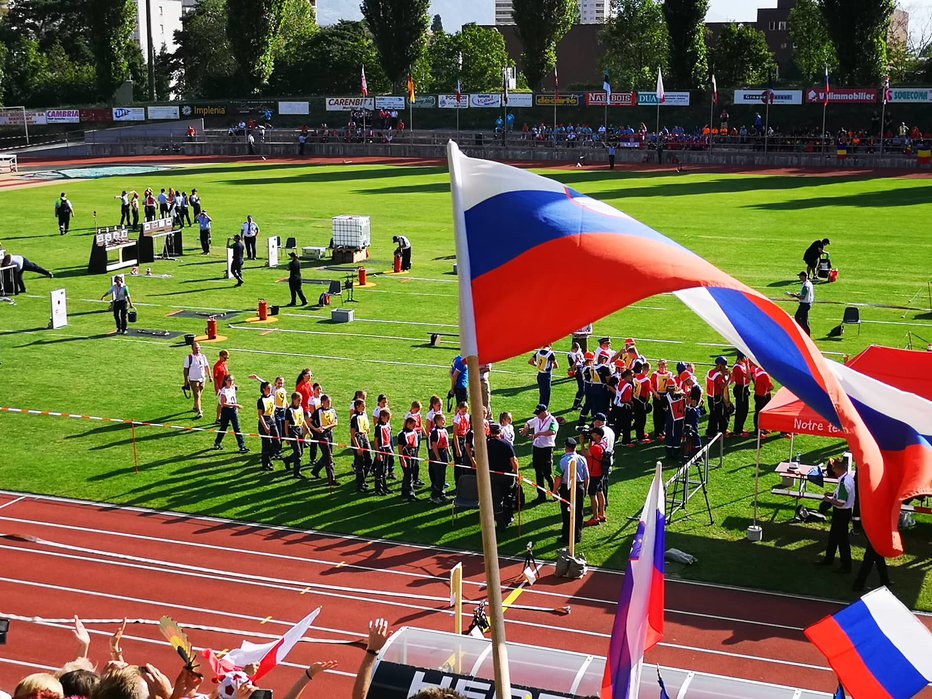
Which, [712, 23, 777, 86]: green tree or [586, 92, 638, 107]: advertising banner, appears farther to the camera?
[712, 23, 777, 86]: green tree

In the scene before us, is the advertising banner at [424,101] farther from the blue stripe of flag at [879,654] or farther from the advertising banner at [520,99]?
the blue stripe of flag at [879,654]

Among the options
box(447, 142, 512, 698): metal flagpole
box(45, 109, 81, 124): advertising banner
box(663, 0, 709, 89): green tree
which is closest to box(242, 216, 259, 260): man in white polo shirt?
box(447, 142, 512, 698): metal flagpole

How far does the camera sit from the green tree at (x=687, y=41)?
77.2 metres

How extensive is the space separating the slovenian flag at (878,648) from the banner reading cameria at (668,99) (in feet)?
236

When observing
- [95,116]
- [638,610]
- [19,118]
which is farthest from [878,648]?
[19,118]

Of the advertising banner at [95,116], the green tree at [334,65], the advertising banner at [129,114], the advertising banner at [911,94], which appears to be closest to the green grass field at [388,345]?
the advertising banner at [911,94]

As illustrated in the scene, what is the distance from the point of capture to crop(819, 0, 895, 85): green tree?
72812 millimetres

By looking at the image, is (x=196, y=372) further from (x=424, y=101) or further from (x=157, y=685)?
(x=424, y=101)

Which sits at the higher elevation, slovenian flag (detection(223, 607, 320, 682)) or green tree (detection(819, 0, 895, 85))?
green tree (detection(819, 0, 895, 85))

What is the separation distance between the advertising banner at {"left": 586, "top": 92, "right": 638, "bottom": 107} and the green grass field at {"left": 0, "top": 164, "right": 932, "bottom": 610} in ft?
72.1

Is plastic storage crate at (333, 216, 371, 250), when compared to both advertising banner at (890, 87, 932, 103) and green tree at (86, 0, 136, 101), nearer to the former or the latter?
advertising banner at (890, 87, 932, 103)

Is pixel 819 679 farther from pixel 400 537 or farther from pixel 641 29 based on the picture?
pixel 641 29

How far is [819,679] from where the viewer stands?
41.6 feet

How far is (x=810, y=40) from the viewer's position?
90.5m
